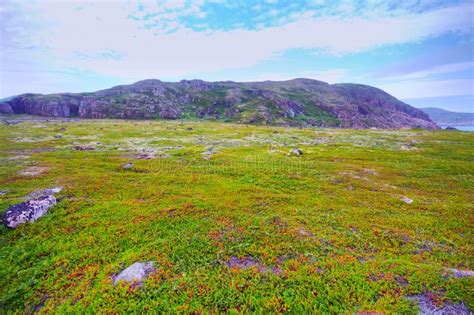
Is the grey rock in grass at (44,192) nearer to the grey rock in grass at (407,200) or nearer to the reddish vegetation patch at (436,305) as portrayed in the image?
the reddish vegetation patch at (436,305)

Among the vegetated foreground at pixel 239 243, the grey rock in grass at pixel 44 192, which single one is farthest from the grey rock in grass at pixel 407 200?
the grey rock in grass at pixel 44 192

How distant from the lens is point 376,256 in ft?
40.7

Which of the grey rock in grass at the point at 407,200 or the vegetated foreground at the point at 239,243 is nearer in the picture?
the vegetated foreground at the point at 239,243

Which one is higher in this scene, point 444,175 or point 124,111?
point 124,111

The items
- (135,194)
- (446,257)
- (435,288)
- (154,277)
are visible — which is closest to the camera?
(435,288)

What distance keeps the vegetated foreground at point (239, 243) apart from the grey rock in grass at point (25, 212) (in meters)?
0.59

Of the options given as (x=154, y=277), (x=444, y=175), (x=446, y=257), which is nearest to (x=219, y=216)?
(x=154, y=277)

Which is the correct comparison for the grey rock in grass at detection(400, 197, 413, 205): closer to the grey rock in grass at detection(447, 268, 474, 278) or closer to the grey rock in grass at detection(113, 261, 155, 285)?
the grey rock in grass at detection(447, 268, 474, 278)

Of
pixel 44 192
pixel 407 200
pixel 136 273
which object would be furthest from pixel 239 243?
pixel 44 192

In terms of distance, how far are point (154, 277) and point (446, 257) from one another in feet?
58.2

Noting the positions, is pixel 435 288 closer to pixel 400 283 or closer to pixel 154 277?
pixel 400 283

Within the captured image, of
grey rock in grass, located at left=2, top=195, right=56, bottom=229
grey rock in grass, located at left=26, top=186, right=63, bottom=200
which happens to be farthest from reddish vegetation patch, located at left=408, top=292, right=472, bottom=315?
grey rock in grass, located at left=26, top=186, right=63, bottom=200

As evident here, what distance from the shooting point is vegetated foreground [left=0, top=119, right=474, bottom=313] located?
9.59 meters

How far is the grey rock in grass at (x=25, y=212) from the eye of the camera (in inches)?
582
